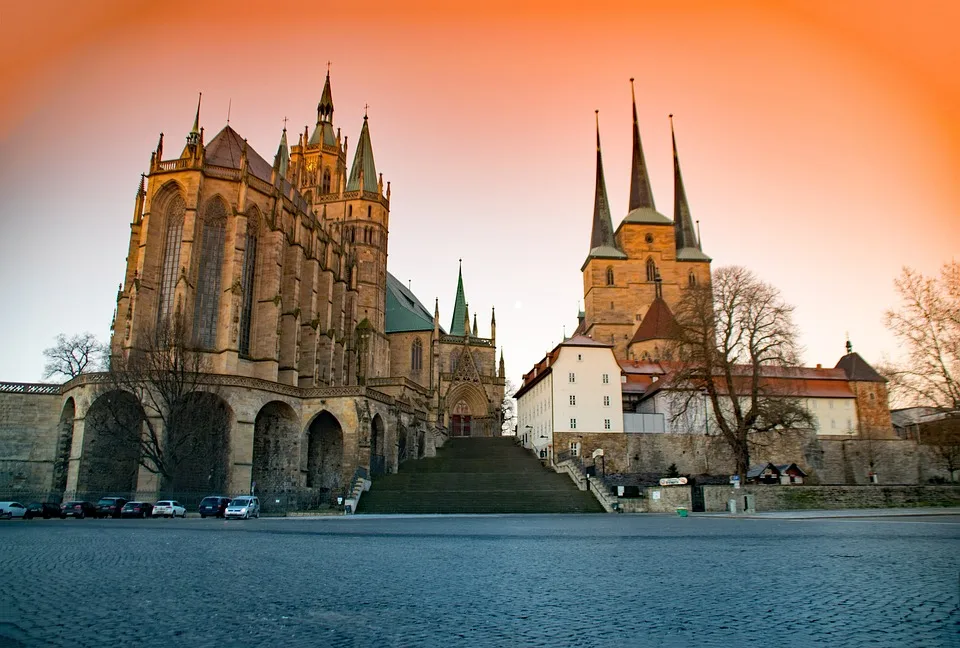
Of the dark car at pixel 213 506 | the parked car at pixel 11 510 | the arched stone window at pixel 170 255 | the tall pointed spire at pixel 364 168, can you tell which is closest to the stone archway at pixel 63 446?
the arched stone window at pixel 170 255

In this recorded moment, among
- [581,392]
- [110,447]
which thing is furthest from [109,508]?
[581,392]

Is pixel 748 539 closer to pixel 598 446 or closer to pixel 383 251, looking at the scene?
pixel 598 446

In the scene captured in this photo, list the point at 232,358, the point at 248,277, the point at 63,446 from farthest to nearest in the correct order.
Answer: the point at 248,277 → the point at 232,358 → the point at 63,446

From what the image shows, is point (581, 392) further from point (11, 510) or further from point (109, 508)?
point (11, 510)

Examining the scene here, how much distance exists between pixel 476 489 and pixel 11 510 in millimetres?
21999

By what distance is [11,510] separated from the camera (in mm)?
30469

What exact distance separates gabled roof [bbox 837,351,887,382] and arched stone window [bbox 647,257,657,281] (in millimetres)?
22289

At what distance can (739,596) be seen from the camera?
8.20 m

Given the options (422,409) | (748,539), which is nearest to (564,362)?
(422,409)

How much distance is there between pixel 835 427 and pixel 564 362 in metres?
24.4

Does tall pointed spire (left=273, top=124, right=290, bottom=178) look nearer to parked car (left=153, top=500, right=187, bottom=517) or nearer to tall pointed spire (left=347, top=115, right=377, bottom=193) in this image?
tall pointed spire (left=347, top=115, right=377, bottom=193)

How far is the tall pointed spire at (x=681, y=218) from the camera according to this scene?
81375mm

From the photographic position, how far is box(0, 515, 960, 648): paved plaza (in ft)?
20.0

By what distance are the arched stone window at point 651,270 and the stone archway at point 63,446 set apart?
57.7 metres
